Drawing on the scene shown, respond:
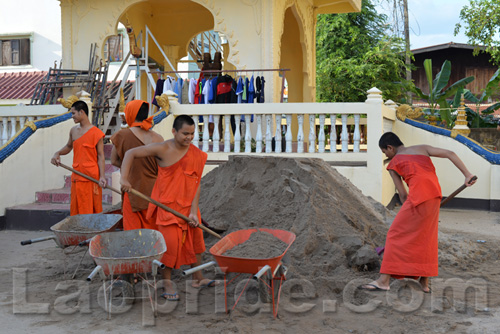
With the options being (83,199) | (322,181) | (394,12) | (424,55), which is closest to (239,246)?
(322,181)

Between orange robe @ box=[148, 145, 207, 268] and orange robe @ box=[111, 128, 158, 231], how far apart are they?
399mm

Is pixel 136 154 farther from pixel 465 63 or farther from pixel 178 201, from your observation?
pixel 465 63

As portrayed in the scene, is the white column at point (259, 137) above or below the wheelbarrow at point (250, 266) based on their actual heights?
above

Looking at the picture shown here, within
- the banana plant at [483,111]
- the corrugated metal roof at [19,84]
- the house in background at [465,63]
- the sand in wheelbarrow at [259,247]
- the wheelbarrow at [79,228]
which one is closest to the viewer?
the sand in wheelbarrow at [259,247]

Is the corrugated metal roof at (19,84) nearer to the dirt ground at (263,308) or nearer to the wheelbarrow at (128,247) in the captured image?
the dirt ground at (263,308)

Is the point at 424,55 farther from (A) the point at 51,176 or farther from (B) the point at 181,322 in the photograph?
(B) the point at 181,322

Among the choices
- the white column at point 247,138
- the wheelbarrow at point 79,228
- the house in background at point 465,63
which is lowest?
the wheelbarrow at point 79,228

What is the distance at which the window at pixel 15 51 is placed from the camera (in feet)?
72.3

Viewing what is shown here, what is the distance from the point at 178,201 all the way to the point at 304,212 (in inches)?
A: 62.8

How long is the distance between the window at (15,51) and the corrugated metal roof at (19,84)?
0.49 m

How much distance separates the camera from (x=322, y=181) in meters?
6.34

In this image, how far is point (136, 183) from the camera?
5410 mm

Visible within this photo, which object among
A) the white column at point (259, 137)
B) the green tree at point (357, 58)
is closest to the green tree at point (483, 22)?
the green tree at point (357, 58)

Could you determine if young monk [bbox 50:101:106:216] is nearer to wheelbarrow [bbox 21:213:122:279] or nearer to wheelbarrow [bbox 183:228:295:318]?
wheelbarrow [bbox 21:213:122:279]
